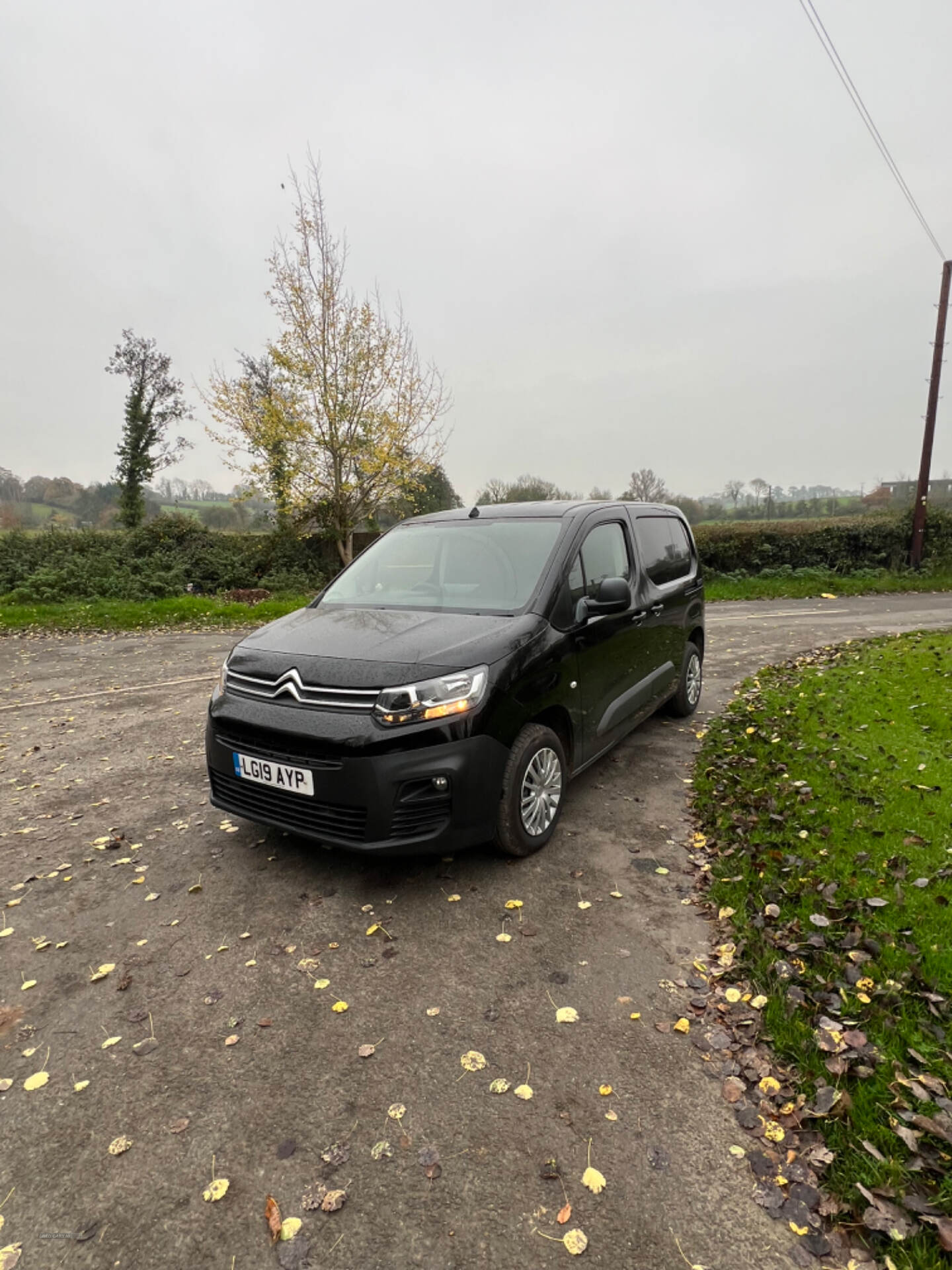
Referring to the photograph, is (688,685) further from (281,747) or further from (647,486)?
(647,486)

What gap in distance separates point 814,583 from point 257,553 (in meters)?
15.1

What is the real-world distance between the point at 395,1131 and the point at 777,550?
1934 cm

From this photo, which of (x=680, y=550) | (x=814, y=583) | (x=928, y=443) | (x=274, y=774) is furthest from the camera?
(x=928, y=443)

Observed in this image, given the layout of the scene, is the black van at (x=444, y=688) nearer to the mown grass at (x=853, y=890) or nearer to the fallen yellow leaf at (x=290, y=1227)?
the mown grass at (x=853, y=890)

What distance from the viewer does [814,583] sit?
55.9ft

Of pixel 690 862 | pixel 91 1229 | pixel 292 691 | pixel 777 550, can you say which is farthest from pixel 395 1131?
pixel 777 550

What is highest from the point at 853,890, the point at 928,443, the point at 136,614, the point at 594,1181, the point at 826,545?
the point at 928,443

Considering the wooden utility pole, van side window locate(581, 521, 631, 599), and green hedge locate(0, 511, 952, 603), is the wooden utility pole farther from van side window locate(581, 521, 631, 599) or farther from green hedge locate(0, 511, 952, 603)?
van side window locate(581, 521, 631, 599)

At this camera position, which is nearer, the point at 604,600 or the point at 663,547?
the point at 604,600

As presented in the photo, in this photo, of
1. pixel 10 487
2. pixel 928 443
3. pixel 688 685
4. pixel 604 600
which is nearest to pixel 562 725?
pixel 604 600

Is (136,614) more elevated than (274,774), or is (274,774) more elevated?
(136,614)

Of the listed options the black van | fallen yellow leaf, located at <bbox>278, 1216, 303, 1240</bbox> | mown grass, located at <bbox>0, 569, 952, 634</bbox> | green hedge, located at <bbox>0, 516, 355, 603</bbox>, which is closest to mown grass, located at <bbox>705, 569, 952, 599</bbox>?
mown grass, located at <bbox>0, 569, 952, 634</bbox>

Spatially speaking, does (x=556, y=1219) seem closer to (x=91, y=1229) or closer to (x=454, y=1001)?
(x=454, y=1001)

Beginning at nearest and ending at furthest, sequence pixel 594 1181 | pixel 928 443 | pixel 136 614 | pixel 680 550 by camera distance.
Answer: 1. pixel 594 1181
2. pixel 680 550
3. pixel 136 614
4. pixel 928 443
